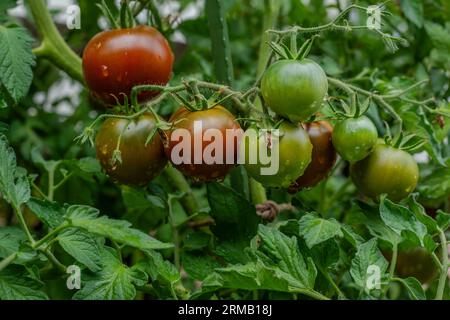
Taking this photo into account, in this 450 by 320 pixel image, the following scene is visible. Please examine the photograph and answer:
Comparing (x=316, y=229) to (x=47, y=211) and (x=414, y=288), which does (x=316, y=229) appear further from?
(x=47, y=211)

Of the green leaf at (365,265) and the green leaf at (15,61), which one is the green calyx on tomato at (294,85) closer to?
the green leaf at (365,265)

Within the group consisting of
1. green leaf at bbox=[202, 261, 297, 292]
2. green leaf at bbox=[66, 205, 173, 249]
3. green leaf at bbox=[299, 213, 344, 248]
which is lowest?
green leaf at bbox=[202, 261, 297, 292]

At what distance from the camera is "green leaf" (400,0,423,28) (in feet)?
3.40

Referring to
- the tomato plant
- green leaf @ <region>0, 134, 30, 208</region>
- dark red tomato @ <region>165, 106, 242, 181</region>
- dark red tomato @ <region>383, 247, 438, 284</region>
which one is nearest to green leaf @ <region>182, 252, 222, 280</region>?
the tomato plant

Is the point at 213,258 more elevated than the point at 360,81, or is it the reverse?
the point at 360,81

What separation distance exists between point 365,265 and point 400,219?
6 cm

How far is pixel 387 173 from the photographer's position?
30.3 inches

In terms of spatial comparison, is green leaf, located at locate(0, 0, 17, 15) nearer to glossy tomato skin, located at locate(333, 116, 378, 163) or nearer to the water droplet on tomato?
the water droplet on tomato

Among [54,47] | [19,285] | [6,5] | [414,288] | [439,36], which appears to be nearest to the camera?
[19,285]

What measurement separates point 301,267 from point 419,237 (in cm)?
12

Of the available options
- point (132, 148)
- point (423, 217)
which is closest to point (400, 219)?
point (423, 217)

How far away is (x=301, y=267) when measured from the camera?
0.69 m
